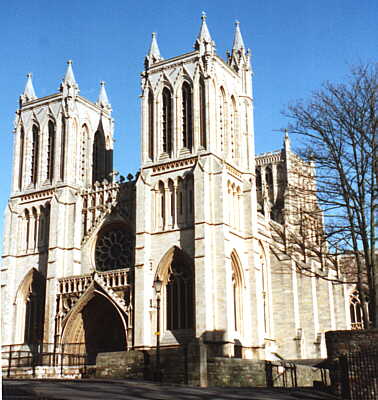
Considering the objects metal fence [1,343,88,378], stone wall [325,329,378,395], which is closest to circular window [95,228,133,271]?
metal fence [1,343,88,378]

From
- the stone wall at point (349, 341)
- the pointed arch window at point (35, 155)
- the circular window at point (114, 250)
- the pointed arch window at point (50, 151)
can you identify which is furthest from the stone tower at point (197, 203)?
the stone wall at point (349, 341)

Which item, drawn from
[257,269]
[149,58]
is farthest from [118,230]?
[149,58]

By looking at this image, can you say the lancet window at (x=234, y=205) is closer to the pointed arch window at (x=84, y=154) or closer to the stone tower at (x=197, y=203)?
the stone tower at (x=197, y=203)

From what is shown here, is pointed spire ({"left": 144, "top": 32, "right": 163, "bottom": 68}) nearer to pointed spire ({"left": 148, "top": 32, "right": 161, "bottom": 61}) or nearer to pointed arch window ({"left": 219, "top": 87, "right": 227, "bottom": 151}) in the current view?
pointed spire ({"left": 148, "top": 32, "right": 161, "bottom": 61})

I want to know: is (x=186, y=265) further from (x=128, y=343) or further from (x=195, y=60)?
(x=195, y=60)

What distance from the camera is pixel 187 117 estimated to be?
3725cm

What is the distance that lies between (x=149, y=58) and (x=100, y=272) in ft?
45.8

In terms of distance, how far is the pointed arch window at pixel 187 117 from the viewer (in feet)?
120

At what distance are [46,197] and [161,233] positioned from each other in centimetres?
940

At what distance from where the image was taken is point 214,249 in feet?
110

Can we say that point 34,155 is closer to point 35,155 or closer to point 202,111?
point 35,155

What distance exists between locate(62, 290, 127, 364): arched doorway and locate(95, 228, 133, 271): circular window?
2469 mm

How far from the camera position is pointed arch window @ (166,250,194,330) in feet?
110

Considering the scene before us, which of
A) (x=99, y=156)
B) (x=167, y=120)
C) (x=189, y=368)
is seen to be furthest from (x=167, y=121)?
(x=189, y=368)
